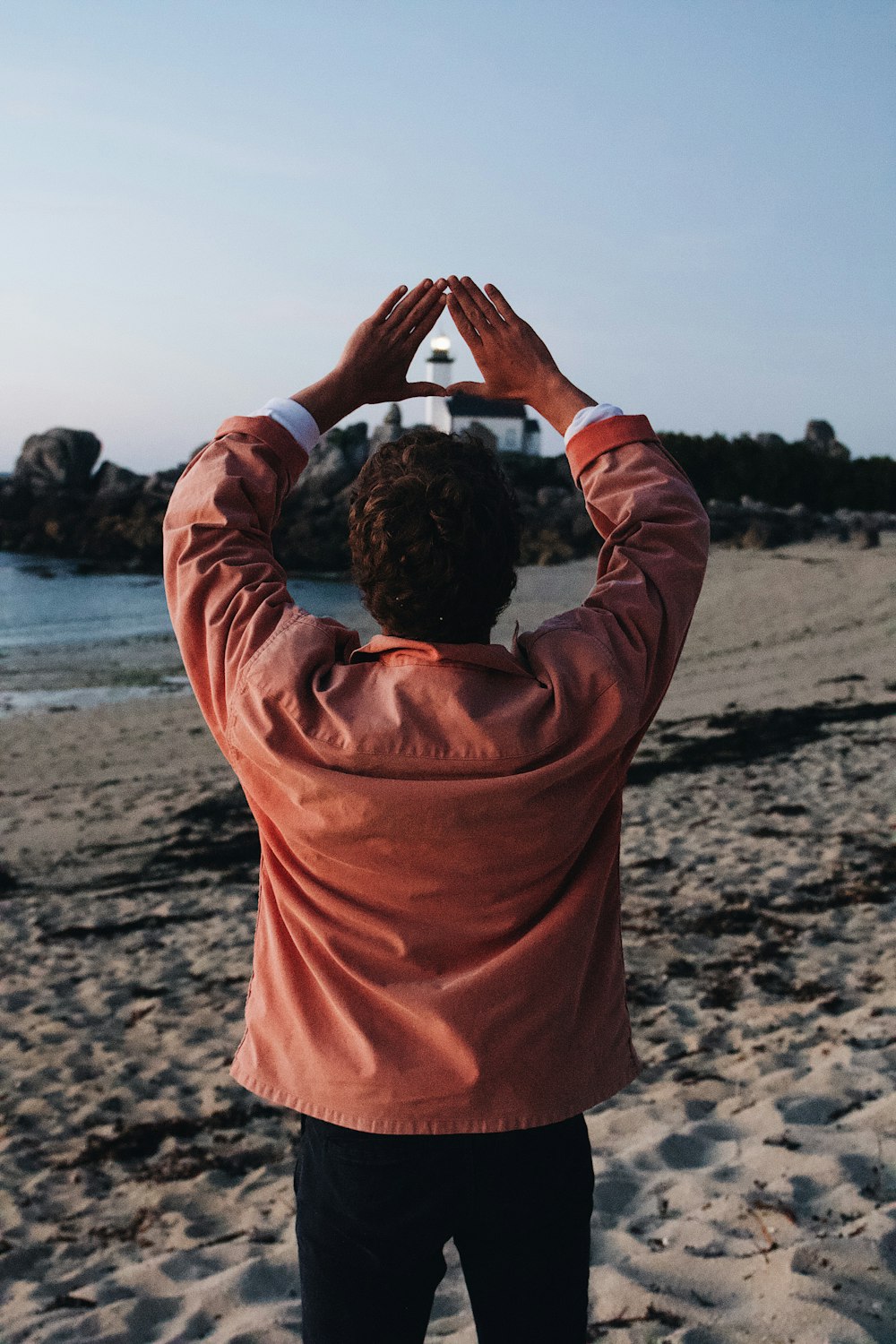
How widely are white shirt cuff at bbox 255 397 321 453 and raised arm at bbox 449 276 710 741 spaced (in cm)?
25

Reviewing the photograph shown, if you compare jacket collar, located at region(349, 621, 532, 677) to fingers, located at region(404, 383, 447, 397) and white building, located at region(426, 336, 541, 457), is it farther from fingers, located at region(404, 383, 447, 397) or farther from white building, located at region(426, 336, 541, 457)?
white building, located at region(426, 336, 541, 457)

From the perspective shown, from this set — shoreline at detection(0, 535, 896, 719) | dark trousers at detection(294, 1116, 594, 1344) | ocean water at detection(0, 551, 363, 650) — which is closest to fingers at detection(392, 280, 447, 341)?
dark trousers at detection(294, 1116, 594, 1344)

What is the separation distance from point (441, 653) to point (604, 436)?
47 cm

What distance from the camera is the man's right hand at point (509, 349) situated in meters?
1.71

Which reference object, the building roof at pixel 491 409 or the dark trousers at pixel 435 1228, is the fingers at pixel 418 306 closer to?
the dark trousers at pixel 435 1228

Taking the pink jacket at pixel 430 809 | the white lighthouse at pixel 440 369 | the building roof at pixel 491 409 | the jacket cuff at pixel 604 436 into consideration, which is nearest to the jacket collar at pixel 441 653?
the pink jacket at pixel 430 809

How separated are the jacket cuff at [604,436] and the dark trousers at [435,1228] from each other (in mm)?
984

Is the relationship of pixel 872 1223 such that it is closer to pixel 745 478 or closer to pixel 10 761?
pixel 10 761

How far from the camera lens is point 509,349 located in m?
1.72

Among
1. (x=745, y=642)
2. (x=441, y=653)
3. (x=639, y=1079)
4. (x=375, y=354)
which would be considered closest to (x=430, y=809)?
(x=441, y=653)

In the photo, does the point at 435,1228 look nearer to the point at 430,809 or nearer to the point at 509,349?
the point at 430,809

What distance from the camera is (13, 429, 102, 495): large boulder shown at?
49.2 m

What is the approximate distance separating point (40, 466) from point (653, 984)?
50103 millimetres

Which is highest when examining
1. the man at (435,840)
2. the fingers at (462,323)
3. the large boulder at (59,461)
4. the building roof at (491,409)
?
the building roof at (491,409)
